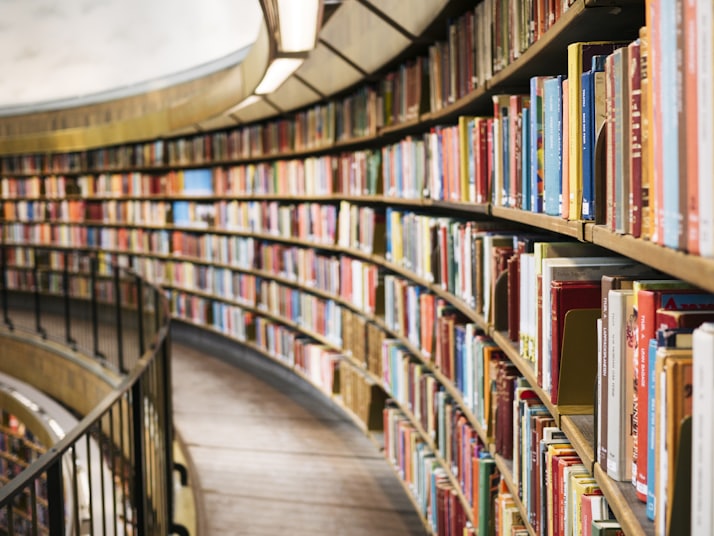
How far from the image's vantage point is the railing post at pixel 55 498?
6.03ft

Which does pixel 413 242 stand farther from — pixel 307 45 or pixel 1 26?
pixel 1 26

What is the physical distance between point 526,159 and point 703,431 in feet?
3.67

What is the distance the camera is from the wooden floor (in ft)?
13.4

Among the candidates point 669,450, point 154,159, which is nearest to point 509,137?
point 669,450

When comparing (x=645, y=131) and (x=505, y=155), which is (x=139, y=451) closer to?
(x=505, y=155)

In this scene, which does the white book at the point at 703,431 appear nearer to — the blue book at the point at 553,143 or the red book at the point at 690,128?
the red book at the point at 690,128

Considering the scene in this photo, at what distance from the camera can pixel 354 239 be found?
482 centimetres

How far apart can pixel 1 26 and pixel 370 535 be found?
890cm

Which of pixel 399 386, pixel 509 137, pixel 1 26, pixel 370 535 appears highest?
pixel 1 26

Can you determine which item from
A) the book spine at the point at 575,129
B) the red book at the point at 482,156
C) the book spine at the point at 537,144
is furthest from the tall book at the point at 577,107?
the red book at the point at 482,156

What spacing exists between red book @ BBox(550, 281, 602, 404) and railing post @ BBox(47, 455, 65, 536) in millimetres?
1126

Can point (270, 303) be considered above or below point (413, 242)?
below

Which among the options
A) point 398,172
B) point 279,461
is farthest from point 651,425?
point 279,461

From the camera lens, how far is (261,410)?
5.95 m
